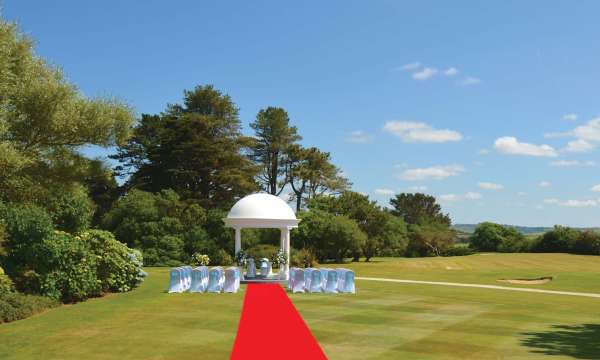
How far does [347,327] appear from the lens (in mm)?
14734

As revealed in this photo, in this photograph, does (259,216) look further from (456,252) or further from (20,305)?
(456,252)

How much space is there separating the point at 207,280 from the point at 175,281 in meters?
1.68

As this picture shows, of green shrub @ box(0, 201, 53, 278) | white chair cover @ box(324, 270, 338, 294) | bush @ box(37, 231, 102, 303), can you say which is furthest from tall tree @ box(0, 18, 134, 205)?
white chair cover @ box(324, 270, 338, 294)

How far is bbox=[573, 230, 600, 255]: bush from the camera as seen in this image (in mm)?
61656

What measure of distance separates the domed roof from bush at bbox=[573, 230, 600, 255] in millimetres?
47239

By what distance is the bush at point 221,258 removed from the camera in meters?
45.5

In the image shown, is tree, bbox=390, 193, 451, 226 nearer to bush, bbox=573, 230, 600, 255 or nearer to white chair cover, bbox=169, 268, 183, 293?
bush, bbox=573, 230, 600, 255

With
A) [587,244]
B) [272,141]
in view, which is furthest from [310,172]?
[587,244]

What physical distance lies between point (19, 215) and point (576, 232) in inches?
2469

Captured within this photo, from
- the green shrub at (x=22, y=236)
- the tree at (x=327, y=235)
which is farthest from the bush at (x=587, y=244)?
the green shrub at (x=22, y=236)

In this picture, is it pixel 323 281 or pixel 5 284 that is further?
pixel 323 281

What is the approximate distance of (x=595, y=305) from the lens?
2152cm

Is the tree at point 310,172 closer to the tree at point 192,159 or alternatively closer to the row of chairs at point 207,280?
the tree at point 192,159

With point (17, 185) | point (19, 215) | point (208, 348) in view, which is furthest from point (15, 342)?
point (17, 185)
